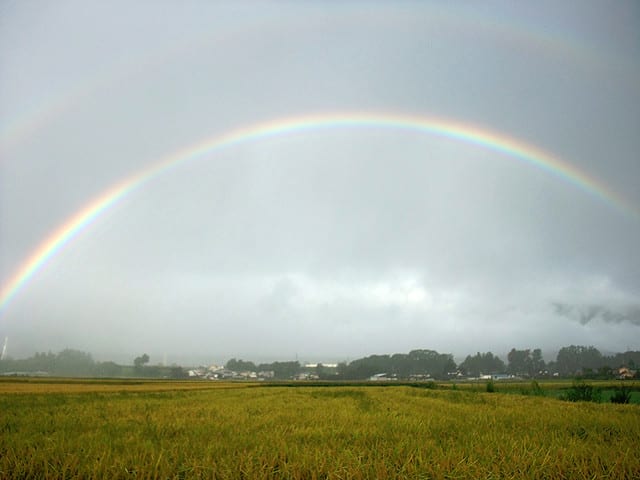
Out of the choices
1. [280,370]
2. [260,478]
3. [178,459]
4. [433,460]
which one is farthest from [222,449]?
[280,370]

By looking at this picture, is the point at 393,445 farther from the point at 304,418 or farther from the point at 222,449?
the point at 304,418

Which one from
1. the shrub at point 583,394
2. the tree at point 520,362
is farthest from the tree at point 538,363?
the shrub at point 583,394

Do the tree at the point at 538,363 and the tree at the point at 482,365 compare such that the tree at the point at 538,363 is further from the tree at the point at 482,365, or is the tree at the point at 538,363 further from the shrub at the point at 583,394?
the shrub at the point at 583,394

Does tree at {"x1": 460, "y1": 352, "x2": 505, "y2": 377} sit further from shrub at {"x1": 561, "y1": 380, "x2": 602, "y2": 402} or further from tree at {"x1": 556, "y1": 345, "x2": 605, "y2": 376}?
shrub at {"x1": 561, "y1": 380, "x2": 602, "y2": 402}

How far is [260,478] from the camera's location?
12.4ft

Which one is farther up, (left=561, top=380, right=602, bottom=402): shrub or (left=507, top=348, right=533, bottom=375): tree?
(left=561, top=380, right=602, bottom=402): shrub

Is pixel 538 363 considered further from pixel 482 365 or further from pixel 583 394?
pixel 583 394

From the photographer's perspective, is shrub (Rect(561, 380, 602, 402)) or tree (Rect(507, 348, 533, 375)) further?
tree (Rect(507, 348, 533, 375))

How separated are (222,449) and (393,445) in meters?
2.39

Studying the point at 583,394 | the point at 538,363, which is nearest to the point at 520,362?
the point at 538,363

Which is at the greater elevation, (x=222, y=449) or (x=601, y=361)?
(x=222, y=449)

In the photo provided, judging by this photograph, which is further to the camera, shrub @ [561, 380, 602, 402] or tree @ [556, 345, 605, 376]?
tree @ [556, 345, 605, 376]

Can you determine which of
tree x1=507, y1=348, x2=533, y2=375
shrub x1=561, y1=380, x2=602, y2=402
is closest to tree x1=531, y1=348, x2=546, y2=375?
tree x1=507, y1=348, x2=533, y2=375

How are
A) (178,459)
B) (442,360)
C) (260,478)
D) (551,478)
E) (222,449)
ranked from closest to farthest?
(260,478) < (551,478) < (178,459) < (222,449) < (442,360)
